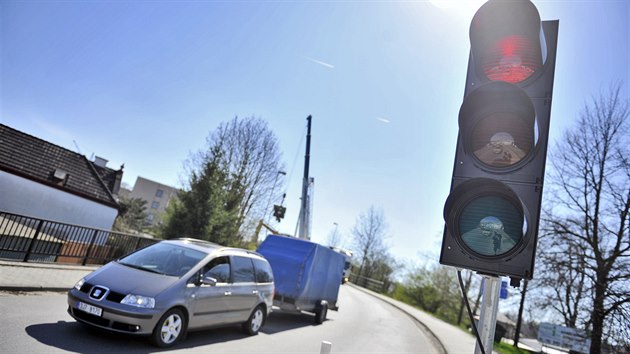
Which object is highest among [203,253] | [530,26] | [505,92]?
[530,26]

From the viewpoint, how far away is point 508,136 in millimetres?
2170

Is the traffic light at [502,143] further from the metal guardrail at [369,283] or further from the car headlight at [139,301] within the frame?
the metal guardrail at [369,283]

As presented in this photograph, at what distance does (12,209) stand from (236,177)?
13433 mm

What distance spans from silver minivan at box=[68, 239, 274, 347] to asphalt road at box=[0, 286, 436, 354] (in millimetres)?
297

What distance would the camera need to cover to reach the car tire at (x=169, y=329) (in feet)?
20.2

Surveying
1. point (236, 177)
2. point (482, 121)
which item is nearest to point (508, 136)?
point (482, 121)

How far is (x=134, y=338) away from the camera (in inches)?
255

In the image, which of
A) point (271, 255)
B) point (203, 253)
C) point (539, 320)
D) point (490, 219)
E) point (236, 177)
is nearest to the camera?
point (490, 219)

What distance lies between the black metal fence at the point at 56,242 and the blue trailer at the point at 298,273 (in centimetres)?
590

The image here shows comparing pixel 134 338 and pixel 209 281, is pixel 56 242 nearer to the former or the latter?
pixel 134 338

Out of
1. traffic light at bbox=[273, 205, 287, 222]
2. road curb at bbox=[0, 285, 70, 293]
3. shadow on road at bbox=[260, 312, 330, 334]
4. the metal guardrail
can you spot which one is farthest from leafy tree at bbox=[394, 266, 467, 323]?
road curb at bbox=[0, 285, 70, 293]

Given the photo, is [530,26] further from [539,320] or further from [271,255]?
[539,320]

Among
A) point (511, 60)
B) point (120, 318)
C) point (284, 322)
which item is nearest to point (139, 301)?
point (120, 318)

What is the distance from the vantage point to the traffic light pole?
1.96 meters
